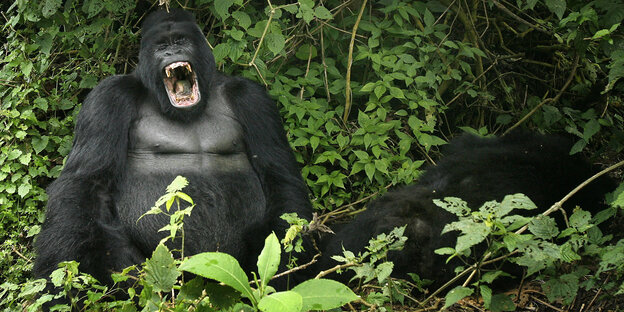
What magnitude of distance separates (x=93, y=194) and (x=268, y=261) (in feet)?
5.56

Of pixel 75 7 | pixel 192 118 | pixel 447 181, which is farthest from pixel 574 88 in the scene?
pixel 75 7

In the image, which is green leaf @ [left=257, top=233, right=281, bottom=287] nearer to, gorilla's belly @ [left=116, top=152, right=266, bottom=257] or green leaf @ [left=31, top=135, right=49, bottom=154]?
gorilla's belly @ [left=116, top=152, right=266, bottom=257]

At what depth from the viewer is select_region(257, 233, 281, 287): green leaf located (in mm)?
2398

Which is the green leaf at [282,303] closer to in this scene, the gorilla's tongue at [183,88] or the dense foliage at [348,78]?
the gorilla's tongue at [183,88]

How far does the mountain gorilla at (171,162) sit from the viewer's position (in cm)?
377

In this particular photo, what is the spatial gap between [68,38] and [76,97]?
16.2 inches

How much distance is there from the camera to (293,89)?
5.34m

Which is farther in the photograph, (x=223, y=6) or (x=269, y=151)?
(x=223, y=6)

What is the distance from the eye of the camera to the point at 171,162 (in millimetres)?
4047

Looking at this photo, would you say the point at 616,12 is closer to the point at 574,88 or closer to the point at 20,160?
the point at 574,88

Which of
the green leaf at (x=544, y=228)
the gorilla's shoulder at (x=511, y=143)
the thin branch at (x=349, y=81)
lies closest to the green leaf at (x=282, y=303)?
the green leaf at (x=544, y=228)

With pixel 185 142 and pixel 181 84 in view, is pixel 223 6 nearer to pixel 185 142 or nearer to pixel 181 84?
pixel 181 84

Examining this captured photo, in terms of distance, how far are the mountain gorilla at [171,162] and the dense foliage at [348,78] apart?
490 millimetres

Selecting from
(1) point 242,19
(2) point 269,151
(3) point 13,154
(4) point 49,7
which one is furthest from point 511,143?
(3) point 13,154
